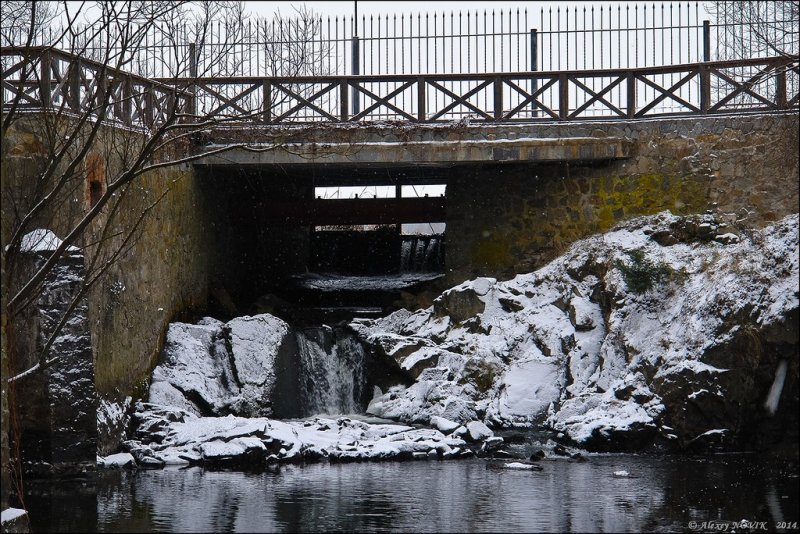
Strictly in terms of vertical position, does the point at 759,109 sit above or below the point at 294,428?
above

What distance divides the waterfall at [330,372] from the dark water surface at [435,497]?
3.32m

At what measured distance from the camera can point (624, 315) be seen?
17.7 m

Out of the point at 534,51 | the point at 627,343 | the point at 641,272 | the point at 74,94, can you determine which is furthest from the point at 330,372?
the point at 534,51

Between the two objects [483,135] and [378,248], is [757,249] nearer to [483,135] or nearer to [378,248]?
[483,135]

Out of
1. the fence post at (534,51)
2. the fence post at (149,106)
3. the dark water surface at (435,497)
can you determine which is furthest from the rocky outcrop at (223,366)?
the fence post at (534,51)

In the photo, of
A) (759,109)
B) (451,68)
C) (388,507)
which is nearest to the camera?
(388,507)

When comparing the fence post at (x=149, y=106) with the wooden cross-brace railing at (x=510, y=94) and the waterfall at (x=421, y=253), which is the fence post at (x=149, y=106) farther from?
the waterfall at (x=421, y=253)

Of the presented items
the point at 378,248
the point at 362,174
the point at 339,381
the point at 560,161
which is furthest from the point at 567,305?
the point at 378,248

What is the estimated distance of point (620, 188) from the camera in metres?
19.1

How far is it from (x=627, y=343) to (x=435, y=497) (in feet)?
19.6

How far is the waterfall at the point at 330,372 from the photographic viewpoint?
18516 millimetres

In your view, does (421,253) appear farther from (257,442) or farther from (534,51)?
(257,442)

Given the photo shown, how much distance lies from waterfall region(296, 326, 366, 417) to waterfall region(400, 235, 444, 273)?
8.09m

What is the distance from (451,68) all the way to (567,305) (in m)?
5.28
